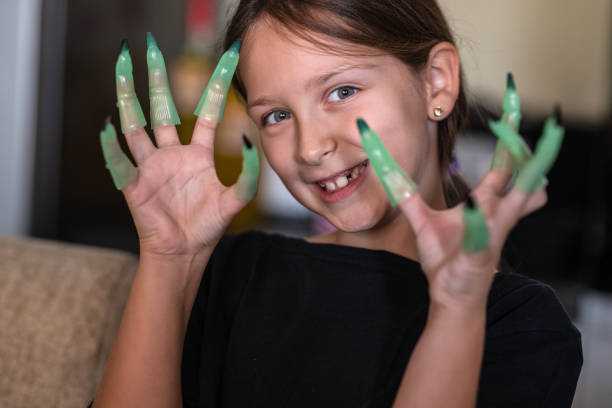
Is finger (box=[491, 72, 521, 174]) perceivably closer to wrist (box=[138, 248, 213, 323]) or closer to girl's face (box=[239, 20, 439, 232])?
girl's face (box=[239, 20, 439, 232])

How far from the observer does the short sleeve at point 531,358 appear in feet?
2.97

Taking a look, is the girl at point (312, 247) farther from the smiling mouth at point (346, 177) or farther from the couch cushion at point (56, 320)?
the couch cushion at point (56, 320)

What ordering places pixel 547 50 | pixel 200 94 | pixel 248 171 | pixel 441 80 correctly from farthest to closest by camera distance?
pixel 547 50
pixel 200 94
pixel 441 80
pixel 248 171

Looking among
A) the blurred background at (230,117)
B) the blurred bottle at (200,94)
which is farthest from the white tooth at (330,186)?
the blurred bottle at (200,94)

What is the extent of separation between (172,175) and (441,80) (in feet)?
1.24

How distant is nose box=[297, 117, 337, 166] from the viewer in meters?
1.01

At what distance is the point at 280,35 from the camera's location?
1036 mm

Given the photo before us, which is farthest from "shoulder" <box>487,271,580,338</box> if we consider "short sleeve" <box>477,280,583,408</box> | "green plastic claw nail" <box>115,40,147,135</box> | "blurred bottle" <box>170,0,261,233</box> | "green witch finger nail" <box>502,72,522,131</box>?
"blurred bottle" <box>170,0,261,233</box>

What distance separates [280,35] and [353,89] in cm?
11

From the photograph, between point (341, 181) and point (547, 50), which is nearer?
point (341, 181)

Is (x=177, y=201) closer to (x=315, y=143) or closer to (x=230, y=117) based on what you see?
(x=315, y=143)

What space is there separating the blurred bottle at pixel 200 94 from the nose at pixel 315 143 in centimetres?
243

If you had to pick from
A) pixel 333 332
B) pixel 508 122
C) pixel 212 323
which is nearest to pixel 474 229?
pixel 508 122

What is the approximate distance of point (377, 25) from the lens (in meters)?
1.06
